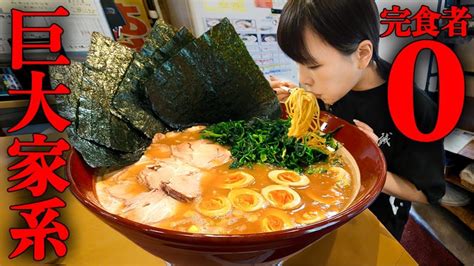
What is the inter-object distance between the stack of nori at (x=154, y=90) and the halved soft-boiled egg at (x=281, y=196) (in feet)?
1.18

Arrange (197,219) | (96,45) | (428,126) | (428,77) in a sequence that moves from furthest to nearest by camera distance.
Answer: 1. (428,77)
2. (428,126)
3. (96,45)
4. (197,219)

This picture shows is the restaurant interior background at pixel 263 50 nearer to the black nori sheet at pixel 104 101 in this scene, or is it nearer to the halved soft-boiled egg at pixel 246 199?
the black nori sheet at pixel 104 101

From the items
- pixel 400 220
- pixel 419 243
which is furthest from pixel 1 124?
pixel 419 243

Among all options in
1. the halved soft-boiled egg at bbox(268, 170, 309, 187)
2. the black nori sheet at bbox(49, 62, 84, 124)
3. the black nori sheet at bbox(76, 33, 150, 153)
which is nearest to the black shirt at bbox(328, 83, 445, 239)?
A: the halved soft-boiled egg at bbox(268, 170, 309, 187)

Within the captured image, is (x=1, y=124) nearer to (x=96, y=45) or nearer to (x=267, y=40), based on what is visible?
(x=96, y=45)

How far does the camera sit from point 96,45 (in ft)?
2.89

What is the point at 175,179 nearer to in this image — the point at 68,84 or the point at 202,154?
the point at 202,154

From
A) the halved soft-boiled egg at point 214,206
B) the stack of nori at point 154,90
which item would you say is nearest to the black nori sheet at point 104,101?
the stack of nori at point 154,90

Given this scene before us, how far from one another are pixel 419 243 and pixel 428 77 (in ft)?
3.52

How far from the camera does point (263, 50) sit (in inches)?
69.6

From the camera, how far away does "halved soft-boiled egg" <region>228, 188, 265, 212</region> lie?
1.94 feet

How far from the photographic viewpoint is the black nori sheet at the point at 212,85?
907 millimetres

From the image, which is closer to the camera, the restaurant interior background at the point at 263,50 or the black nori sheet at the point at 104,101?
the black nori sheet at the point at 104,101
